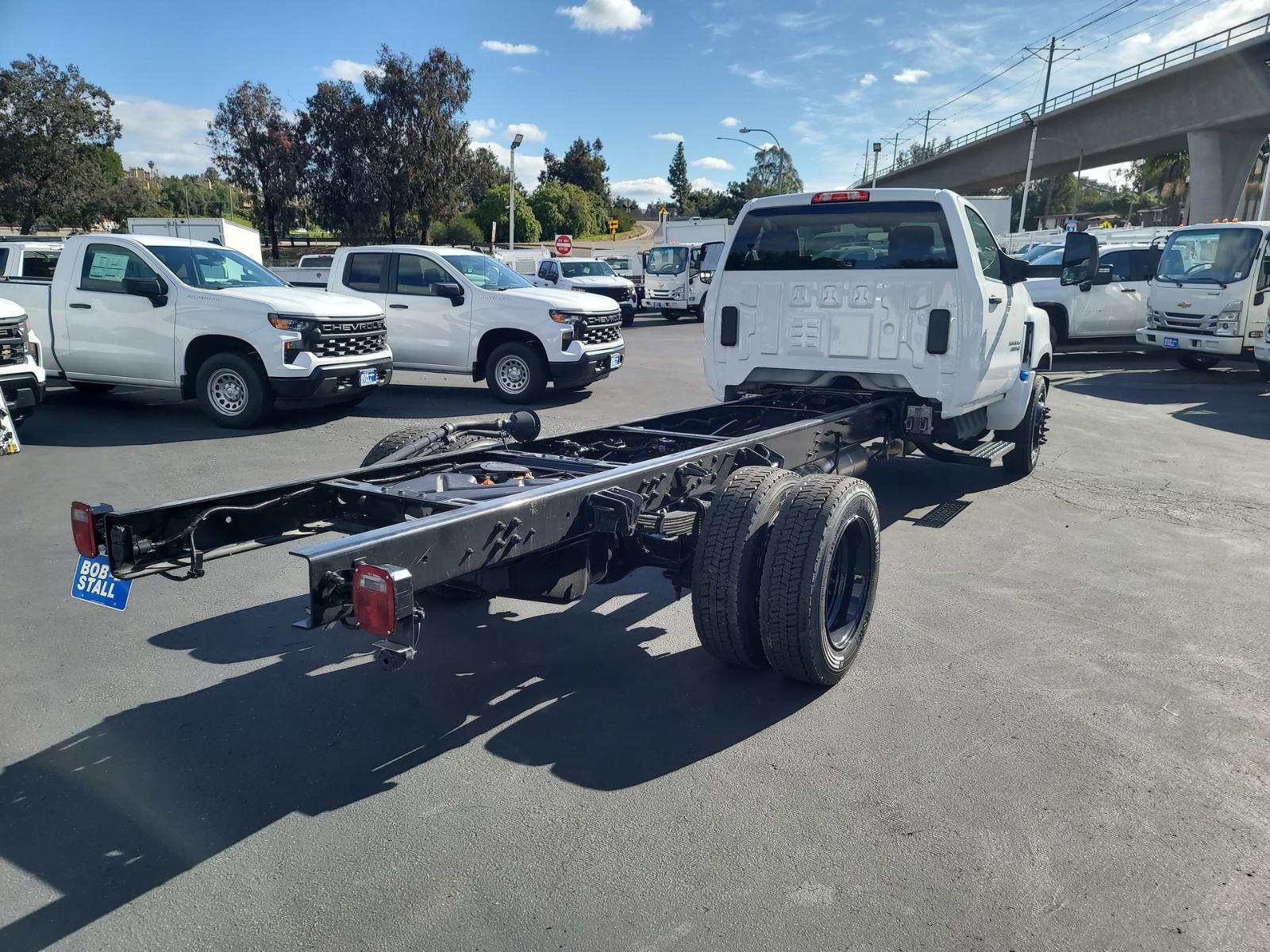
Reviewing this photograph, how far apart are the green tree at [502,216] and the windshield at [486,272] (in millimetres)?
48810

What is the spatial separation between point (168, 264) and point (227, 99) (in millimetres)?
33005

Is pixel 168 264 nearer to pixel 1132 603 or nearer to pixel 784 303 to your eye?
pixel 784 303

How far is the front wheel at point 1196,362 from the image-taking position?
1602 centimetres

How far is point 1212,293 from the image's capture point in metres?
14.7

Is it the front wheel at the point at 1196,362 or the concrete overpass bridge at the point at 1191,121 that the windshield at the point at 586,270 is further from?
the concrete overpass bridge at the point at 1191,121

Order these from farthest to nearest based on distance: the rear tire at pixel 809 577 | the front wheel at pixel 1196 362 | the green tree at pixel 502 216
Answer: the green tree at pixel 502 216 → the front wheel at pixel 1196 362 → the rear tire at pixel 809 577

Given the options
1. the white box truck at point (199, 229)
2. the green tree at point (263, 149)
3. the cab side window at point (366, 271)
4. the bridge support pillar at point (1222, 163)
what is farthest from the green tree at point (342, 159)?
the bridge support pillar at point (1222, 163)

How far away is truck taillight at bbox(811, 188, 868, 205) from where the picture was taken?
6.43 metres

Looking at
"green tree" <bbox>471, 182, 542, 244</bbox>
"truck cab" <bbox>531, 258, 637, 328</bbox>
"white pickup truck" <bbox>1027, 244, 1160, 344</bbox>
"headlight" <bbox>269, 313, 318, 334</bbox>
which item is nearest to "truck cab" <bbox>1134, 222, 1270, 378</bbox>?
"white pickup truck" <bbox>1027, 244, 1160, 344</bbox>

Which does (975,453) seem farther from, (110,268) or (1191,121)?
(1191,121)

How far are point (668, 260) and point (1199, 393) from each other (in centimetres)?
1659

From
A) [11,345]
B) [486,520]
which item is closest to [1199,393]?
[486,520]

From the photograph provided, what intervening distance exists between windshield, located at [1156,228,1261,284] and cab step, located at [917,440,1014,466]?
10.2 m

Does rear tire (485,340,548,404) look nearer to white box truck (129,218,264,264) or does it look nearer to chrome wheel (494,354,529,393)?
chrome wheel (494,354,529,393)
